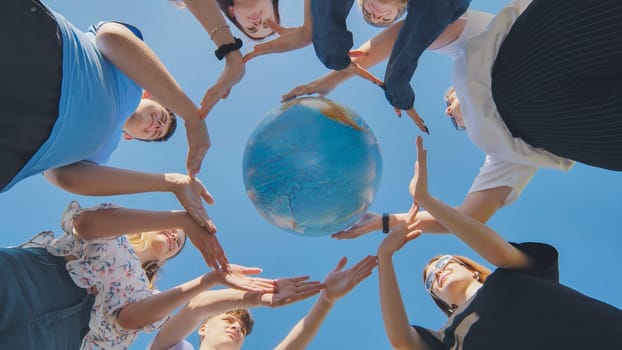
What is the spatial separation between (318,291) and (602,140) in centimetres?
235

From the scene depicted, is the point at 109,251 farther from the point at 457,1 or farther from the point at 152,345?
the point at 457,1

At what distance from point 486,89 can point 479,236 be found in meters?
1.12

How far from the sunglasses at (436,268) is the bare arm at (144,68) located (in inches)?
118

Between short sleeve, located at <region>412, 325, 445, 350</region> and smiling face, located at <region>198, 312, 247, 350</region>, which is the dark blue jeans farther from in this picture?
short sleeve, located at <region>412, 325, 445, 350</region>

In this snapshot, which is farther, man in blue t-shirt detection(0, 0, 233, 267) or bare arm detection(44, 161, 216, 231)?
bare arm detection(44, 161, 216, 231)

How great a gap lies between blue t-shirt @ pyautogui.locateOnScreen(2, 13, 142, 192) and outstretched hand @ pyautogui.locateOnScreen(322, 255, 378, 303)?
88.8 inches

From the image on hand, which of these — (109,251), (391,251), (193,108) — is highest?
(193,108)

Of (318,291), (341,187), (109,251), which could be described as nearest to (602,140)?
(341,187)

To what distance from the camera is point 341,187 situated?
2.68m

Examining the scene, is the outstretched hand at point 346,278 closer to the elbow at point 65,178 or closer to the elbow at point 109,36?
the elbow at point 65,178

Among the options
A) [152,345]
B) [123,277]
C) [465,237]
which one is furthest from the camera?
[152,345]

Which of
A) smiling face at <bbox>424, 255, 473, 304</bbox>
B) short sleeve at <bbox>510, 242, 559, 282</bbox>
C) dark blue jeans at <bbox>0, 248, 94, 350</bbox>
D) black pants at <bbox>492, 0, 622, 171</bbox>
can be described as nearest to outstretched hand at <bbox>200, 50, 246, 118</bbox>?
dark blue jeans at <bbox>0, 248, 94, 350</bbox>

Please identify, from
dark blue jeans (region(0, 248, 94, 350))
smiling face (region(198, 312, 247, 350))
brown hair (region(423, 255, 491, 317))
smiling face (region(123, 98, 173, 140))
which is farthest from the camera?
smiling face (region(198, 312, 247, 350))

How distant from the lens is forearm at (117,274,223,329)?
3.11 meters
